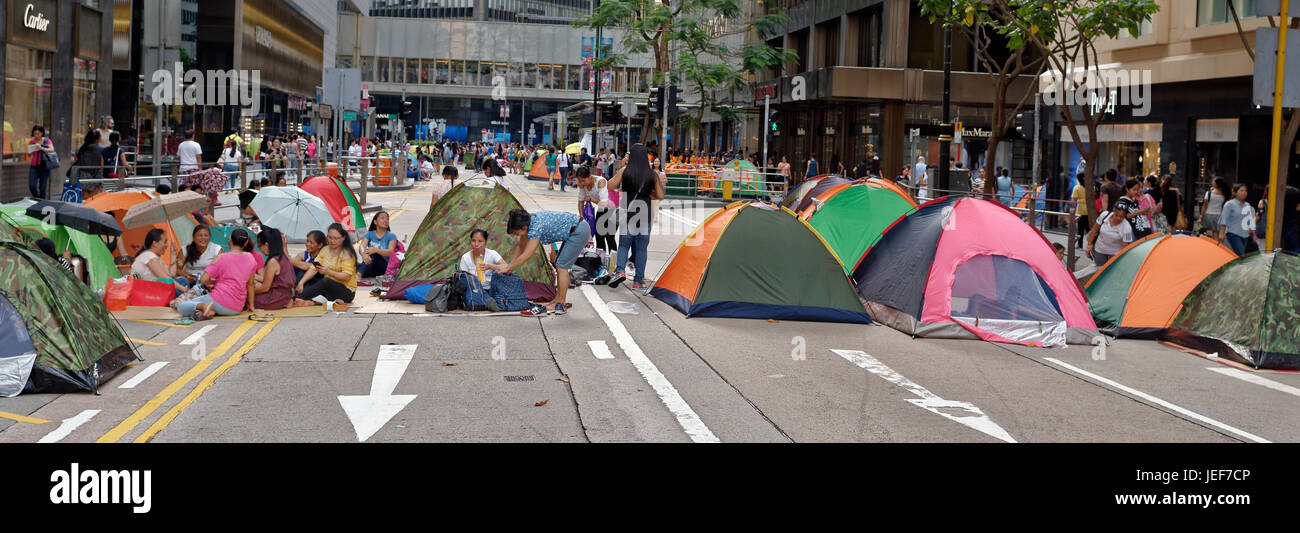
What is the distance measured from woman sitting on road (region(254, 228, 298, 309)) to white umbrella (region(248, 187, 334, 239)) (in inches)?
197

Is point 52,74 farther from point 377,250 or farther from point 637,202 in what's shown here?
point 637,202

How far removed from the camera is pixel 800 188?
81.9 feet

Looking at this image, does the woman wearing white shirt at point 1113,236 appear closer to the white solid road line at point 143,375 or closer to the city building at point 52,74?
the white solid road line at point 143,375

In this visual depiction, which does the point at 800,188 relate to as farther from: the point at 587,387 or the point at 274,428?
the point at 274,428

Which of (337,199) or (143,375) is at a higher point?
(337,199)

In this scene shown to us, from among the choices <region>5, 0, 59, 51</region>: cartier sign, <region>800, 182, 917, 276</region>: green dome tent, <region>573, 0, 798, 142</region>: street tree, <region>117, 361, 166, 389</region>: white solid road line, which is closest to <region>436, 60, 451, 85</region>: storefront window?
<region>573, 0, 798, 142</region>: street tree

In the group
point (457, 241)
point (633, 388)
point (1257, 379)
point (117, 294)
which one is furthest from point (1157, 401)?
point (117, 294)

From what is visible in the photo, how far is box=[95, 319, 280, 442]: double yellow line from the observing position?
8.10 meters

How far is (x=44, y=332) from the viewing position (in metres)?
9.43

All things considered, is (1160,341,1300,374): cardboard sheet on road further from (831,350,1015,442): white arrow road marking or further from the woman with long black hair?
the woman with long black hair

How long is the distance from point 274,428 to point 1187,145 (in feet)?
84.0

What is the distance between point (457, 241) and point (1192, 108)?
64.7 ft

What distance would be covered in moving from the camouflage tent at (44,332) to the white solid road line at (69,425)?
709 millimetres
